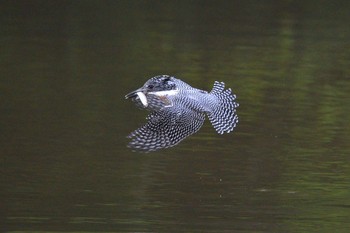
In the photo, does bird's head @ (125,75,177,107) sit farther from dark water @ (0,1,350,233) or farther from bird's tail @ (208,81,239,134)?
dark water @ (0,1,350,233)

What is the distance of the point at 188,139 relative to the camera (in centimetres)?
810

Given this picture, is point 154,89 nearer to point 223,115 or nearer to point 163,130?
point 163,130

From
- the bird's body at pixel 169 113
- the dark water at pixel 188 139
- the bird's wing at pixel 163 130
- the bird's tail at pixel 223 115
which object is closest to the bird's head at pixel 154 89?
the bird's body at pixel 169 113

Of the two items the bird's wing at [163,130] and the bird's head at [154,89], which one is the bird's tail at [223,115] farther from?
the bird's head at [154,89]

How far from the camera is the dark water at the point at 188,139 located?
643 centimetres

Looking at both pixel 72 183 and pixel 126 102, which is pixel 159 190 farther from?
pixel 126 102

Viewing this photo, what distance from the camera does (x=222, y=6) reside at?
45.7ft

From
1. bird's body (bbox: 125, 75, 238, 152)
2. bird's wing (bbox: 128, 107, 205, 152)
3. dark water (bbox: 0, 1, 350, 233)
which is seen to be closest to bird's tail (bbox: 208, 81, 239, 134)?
bird's body (bbox: 125, 75, 238, 152)

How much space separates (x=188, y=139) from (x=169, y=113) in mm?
2161

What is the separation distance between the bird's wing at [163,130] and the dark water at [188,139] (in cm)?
48

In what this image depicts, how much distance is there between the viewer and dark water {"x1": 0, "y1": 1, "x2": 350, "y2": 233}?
6.43 metres

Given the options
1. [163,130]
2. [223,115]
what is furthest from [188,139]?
[163,130]

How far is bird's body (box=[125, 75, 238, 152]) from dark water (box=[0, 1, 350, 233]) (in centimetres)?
51

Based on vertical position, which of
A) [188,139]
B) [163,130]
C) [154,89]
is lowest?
[188,139]
